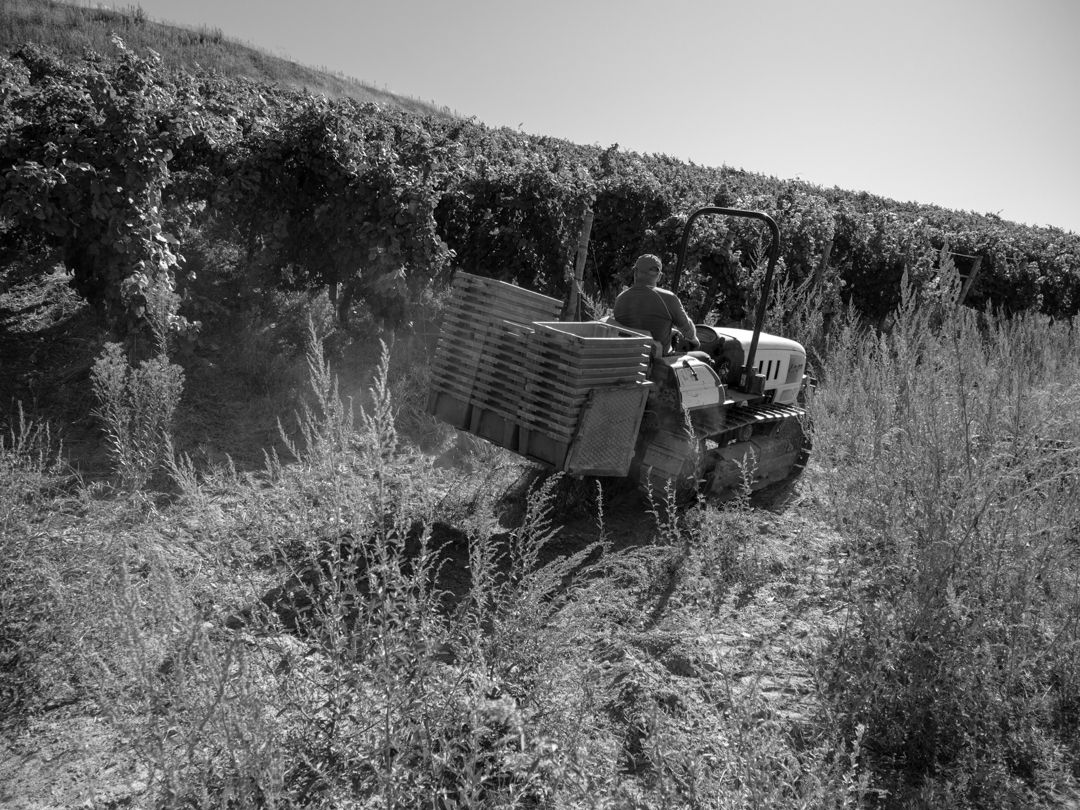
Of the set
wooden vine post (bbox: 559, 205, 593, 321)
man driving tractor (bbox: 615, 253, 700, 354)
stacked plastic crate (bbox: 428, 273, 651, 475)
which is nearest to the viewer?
stacked plastic crate (bbox: 428, 273, 651, 475)

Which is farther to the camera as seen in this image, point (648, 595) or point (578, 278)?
point (578, 278)

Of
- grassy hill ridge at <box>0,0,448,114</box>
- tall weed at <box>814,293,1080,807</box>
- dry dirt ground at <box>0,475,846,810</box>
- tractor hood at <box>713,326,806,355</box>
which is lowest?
dry dirt ground at <box>0,475,846,810</box>

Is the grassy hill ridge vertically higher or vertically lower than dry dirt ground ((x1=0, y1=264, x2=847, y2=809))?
higher

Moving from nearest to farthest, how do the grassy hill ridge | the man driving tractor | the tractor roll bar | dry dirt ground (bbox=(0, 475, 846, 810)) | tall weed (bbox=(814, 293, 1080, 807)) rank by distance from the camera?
1. dry dirt ground (bbox=(0, 475, 846, 810))
2. tall weed (bbox=(814, 293, 1080, 807))
3. the tractor roll bar
4. the man driving tractor
5. the grassy hill ridge

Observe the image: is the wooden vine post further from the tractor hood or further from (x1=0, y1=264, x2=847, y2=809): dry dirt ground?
(x1=0, y1=264, x2=847, y2=809): dry dirt ground

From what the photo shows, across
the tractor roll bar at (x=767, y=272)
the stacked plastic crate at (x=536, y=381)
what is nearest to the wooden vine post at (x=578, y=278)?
the tractor roll bar at (x=767, y=272)

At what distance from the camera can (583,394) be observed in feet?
14.9

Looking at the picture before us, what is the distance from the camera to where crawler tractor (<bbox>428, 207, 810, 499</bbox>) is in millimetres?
4586

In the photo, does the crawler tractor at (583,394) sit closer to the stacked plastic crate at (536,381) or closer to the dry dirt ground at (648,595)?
the stacked plastic crate at (536,381)

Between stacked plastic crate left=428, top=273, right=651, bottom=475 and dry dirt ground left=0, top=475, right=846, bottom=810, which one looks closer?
dry dirt ground left=0, top=475, right=846, bottom=810

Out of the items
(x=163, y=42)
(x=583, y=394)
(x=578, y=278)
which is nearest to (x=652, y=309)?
(x=583, y=394)

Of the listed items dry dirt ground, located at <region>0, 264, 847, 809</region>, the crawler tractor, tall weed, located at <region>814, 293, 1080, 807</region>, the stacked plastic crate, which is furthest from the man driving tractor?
tall weed, located at <region>814, 293, 1080, 807</region>

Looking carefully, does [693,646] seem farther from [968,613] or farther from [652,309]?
[652,309]

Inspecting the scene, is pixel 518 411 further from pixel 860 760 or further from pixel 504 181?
pixel 504 181
